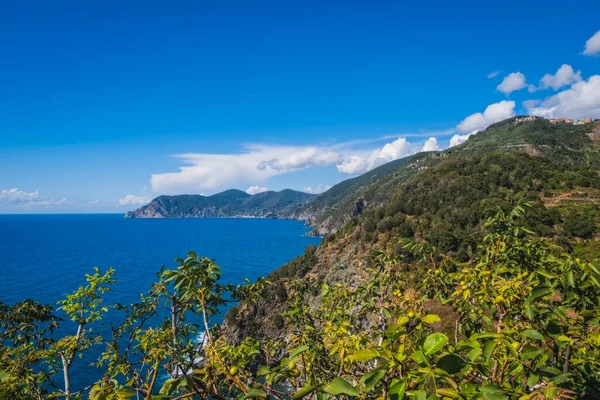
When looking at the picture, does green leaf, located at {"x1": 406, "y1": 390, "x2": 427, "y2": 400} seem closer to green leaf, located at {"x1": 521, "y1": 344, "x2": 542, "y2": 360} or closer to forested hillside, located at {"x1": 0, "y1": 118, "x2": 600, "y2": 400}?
forested hillside, located at {"x1": 0, "y1": 118, "x2": 600, "y2": 400}

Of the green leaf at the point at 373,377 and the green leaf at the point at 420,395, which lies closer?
the green leaf at the point at 420,395

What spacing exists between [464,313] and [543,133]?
151 meters

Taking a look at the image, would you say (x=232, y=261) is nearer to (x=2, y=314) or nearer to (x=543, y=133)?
(x=2, y=314)

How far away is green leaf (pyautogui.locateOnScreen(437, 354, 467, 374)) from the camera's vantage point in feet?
5.61

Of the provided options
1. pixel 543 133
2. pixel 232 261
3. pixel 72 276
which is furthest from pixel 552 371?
pixel 543 133

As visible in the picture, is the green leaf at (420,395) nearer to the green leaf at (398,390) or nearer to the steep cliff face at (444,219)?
the green leaf at (398,390)

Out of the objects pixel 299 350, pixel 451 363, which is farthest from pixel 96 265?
pixel 451 363

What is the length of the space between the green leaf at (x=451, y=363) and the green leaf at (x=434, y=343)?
0.20ft

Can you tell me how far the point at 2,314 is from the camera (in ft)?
25.7

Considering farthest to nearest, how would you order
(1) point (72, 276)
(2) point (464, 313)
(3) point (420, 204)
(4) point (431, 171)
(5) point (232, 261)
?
(5) point (232, 261) < (1) point (72, 276) < (4) point (431, 171) < (3) point (420, 204) < (2) point (464, 313)

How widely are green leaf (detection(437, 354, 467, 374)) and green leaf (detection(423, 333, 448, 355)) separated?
61 millimetres

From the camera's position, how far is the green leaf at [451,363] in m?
1.71

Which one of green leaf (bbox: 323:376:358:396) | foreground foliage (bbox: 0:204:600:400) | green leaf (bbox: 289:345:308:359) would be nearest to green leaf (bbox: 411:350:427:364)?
foreground foliage (bbox: 0:204:600:400)

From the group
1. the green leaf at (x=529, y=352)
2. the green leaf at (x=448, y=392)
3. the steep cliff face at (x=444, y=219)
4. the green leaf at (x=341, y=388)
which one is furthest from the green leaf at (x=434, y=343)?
the steep cliff face at (x=444, y=219)
